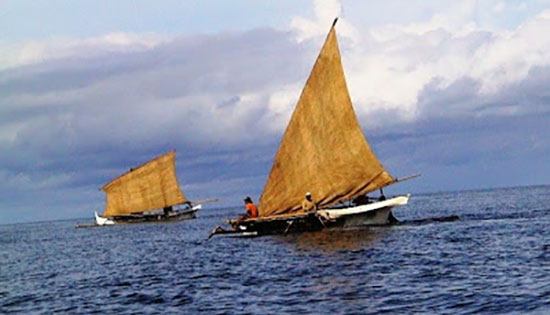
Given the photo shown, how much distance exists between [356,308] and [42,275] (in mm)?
29658

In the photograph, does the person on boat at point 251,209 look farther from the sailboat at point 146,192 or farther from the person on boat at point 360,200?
the sailboat at point 146,192

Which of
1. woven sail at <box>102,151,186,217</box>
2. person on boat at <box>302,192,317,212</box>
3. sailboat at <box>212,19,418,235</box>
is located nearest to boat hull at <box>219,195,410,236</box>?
sailboat at <box>212,19,418,235</box>

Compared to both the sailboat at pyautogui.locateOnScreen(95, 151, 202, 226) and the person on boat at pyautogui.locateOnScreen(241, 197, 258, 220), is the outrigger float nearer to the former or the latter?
the sailboat at pyautogui.locateOnScreen(95, 151, 202, 226)

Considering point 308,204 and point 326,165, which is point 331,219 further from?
point 326,165

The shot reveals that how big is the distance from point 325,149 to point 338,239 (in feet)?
27.3

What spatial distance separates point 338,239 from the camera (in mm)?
52438

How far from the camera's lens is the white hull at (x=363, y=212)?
58.1 m

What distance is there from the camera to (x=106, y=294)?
3684cm

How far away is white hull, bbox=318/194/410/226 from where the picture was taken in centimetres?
5812

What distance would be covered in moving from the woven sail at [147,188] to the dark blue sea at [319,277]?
6382 centimetres

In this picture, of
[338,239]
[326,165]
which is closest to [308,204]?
[326,165]

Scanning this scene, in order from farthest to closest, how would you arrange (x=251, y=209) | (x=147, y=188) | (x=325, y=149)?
(x=147, y=188) < (x=251, y=209) < (x=325, y=149)

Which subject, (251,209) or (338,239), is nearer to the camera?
(338,239)

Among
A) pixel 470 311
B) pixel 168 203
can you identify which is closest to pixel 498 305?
pixel 470 311
